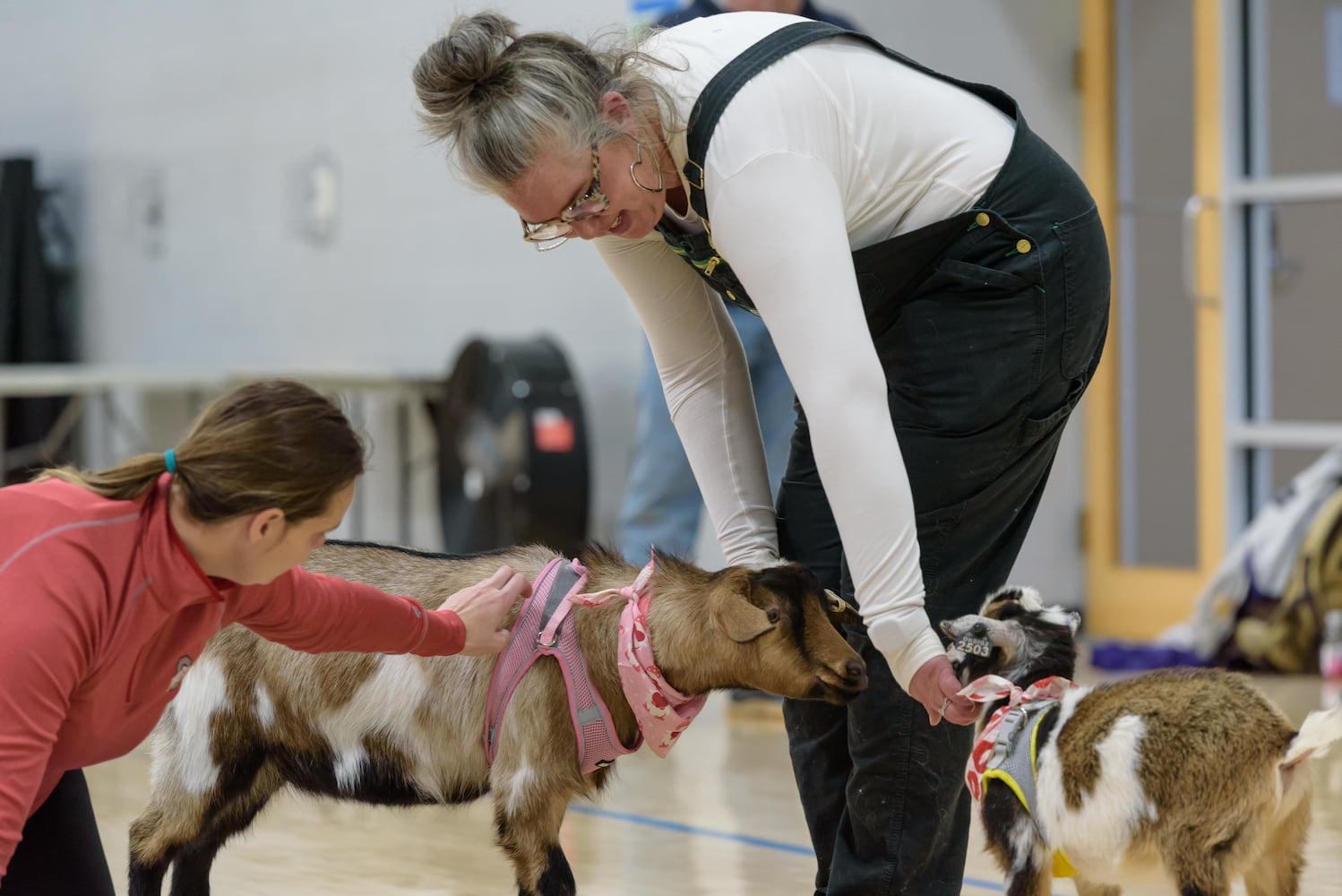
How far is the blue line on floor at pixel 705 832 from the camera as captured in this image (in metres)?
3.04

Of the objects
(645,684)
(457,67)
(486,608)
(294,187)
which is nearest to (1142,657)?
(645,684)

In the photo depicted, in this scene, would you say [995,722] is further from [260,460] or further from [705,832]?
[705,832]

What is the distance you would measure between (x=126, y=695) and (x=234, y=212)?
7368 millimetres

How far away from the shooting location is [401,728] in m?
2.43

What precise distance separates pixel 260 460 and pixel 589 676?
716 millimetres

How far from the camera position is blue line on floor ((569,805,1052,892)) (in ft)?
9.99

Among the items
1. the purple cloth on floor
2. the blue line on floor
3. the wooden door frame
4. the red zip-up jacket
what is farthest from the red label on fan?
the red zip-up jacket

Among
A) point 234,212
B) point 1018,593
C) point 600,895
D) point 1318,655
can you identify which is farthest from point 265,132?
point 1018,593

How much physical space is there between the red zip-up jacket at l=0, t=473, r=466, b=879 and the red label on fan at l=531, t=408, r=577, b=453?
4416 mm

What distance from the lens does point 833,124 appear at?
6.47 feet

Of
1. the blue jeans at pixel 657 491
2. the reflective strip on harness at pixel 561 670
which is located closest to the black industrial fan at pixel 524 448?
the blue jeans at pixel 657 491

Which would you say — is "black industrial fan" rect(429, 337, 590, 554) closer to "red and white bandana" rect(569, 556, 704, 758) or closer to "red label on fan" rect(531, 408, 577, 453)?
"red label on fan" rect(531, 408, 577, 453)

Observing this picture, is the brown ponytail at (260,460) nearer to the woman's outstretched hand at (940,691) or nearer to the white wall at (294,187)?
the woman's outstretched hand at (940,691)

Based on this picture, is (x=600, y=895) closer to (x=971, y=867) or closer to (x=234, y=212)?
(x=971, y=867)
